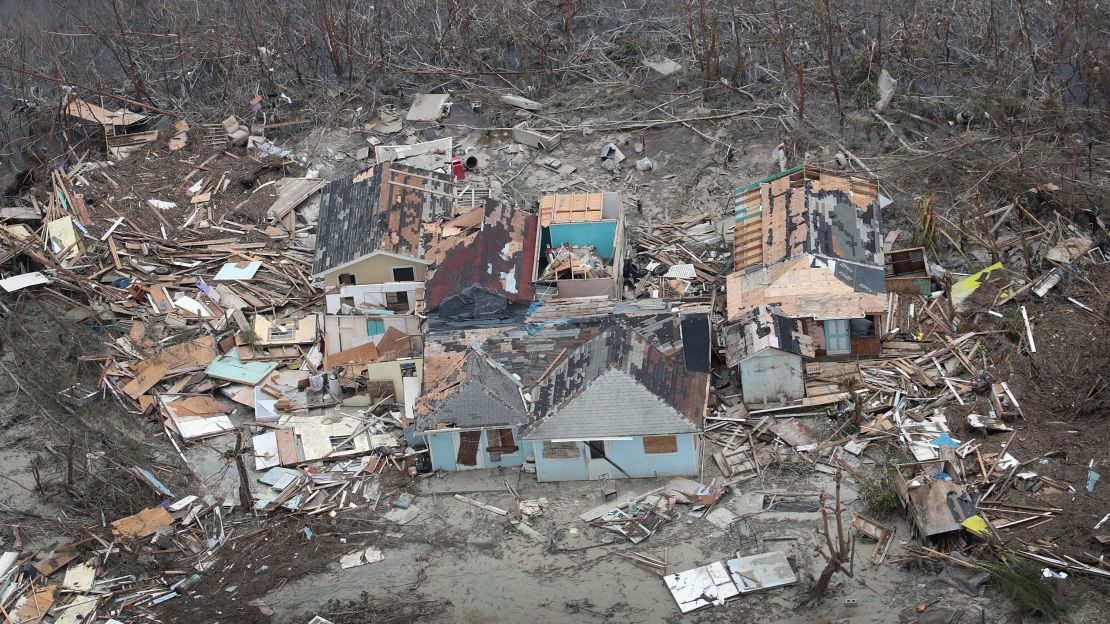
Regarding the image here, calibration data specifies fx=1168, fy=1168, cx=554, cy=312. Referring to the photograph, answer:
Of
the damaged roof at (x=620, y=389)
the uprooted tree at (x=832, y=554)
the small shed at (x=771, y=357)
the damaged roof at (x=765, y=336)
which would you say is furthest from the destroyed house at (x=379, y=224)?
the uprooted tree at (x=832, y=554)

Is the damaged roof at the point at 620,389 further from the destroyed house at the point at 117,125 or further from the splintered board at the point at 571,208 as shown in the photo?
the destroyed house at the point at 117,125

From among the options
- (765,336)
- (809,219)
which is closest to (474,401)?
(765,336)

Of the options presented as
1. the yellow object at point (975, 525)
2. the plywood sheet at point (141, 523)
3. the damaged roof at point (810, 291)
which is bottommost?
the plywood sheet at point (141, 523)

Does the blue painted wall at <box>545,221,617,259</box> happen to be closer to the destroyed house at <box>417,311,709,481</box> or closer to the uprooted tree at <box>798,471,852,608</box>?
the destroyed house at <box>417,311,709,481</box>

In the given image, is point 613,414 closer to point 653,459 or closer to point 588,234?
point 653,459

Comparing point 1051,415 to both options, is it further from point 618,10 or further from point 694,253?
point 618,10

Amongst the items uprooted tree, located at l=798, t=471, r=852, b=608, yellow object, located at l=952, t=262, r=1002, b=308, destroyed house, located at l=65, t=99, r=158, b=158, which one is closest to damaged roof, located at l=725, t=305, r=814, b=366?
uprooted tree, located at l=798, t=471, r=852, b=608

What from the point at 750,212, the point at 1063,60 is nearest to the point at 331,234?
the point at 750,212
